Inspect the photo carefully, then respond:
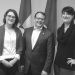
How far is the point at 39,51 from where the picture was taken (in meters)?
1.83

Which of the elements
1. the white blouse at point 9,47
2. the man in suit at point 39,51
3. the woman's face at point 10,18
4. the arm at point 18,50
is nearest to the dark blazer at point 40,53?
the man in suit at point 39,51

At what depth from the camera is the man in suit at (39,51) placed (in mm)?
1821

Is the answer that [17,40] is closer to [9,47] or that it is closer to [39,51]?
[9,47]

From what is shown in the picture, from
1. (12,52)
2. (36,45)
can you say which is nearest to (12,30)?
(12,52)

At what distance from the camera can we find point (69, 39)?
5.42ft

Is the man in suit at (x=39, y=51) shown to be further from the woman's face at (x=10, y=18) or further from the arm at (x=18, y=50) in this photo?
the woman's face at (x=10, y=18)

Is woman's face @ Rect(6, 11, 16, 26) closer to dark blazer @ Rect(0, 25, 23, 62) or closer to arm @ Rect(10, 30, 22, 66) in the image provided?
dark blazer @ Rect(0, 25, 23, 62)

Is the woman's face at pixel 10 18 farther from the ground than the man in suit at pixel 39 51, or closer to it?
farther from the ground

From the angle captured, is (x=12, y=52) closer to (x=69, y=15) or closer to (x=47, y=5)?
(x=69, y=15)

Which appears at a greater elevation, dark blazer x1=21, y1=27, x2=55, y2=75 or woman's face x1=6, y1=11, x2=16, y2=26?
woman's face x1=6, y1=11, x2=16, y2=26

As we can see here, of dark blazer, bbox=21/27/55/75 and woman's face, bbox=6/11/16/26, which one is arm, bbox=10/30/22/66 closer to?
dark blazer, bbox=21/27/55/75

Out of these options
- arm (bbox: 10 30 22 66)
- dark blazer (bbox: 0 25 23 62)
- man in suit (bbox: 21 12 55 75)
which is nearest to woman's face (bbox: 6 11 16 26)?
→ dark blazer (bbox: 0 25 23 62)

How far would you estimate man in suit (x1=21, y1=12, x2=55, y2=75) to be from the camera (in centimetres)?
182

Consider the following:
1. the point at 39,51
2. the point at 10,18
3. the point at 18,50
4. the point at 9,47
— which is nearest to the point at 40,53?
the point at 39,51
